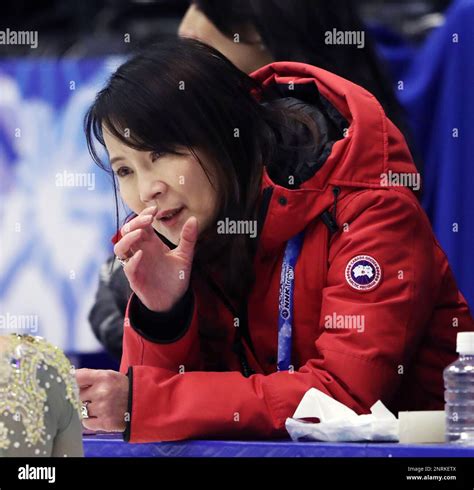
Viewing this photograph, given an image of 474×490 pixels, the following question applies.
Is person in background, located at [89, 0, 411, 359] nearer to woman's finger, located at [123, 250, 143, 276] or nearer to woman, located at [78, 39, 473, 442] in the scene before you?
woman, located at [78, 39, 473, 442]

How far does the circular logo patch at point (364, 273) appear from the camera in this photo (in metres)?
2.73

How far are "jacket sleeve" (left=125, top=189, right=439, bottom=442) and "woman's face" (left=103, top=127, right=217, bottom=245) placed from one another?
0.84 ft

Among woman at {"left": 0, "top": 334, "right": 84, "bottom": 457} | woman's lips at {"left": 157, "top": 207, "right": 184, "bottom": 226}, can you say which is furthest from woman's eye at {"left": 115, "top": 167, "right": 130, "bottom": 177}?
woman at {"left": 0, "top": 334, "right": 84, "bottom": 457}

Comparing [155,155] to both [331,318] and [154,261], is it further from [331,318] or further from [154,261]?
[331,318]

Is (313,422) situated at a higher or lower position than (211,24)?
lower

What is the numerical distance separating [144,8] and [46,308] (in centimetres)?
176

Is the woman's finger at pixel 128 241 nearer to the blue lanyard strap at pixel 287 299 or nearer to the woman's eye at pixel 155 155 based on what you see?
the woman's eye at pixel 155 155

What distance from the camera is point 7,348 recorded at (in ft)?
5.77

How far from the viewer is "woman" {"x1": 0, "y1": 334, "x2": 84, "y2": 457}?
1.73 meters

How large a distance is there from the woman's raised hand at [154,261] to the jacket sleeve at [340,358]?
115 mm
